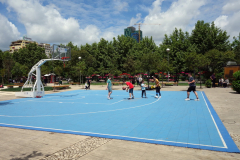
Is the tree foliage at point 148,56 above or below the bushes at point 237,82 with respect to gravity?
above

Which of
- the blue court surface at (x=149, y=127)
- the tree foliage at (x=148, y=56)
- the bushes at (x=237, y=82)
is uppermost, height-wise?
the tree foliage at (x=148, y=56)

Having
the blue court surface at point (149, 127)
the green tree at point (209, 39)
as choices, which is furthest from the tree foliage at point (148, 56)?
the blue court surface at point (149, 127)

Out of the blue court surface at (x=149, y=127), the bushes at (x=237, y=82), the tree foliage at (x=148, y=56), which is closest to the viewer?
the blue court surface at (x=149, y=127)

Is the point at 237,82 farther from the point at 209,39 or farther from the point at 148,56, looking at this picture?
the point at 209,39

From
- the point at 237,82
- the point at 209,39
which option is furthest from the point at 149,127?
the point at 209,39

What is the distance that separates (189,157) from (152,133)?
2084 mm

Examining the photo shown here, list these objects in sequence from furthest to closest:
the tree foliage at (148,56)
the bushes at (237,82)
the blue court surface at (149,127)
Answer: the tree foliage at (148,56) < the bushes at (237,82) < the blue court surface at (149,127)

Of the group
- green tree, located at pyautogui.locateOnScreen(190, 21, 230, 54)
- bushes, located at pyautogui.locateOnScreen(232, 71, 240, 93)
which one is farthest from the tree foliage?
bushes, located at pyautogui.locateOnScreen(232, 71, 240, 93)

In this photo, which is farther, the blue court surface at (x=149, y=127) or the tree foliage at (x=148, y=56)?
the tree foliage at (x=148, y=56)

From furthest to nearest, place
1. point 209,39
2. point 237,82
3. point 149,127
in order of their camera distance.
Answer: point 209,39
point 237,82
point 149,127

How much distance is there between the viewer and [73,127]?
25.7 feet

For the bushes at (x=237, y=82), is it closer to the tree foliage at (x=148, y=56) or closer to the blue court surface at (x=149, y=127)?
the tree foliage at (x=148, y=56)

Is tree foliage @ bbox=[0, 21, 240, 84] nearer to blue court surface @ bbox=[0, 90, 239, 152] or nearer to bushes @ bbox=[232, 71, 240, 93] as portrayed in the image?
bushes @ bbox=[232, 71, 240, 93]

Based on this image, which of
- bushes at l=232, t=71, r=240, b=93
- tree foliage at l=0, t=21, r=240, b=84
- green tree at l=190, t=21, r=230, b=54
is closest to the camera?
bushes at l=232, t=71, r=240, b=93
